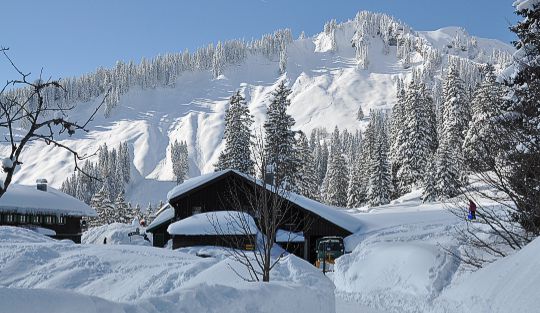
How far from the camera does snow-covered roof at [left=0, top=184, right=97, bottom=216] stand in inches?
1563

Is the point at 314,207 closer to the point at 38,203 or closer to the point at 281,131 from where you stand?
the point at 281,131

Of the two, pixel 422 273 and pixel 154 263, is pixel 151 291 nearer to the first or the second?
pixel 154 263

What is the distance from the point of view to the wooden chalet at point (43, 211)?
40.2m

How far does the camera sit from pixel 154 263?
1482 centimetres

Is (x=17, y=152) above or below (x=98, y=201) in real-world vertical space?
above

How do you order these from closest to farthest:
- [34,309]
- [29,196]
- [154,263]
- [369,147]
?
1. [34,309]
2. [154,263]
3. [29,196]
4. [369,147]

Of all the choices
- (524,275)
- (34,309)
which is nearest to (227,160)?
(524,275)

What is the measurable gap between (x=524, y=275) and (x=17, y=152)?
748cm

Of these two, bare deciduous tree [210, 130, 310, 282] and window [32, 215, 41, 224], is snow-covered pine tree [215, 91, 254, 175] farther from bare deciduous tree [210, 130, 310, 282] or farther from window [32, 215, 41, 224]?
bare deciduous tree [210, 130, 310, 282]

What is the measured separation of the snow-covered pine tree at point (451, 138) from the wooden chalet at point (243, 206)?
56.7 ft

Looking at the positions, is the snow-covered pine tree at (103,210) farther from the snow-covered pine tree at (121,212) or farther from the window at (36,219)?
the window at (36,219)

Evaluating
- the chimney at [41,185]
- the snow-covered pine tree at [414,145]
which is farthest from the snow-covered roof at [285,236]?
the snow-covered pine tree at [414,145]

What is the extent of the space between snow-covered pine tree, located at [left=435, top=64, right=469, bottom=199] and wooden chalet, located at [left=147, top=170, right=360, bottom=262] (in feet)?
56.7

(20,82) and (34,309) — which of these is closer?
(34,309)
